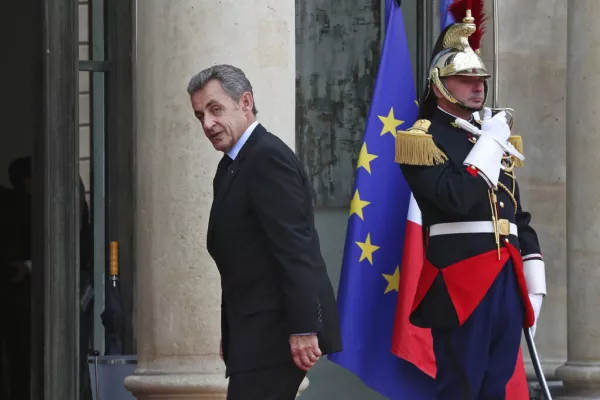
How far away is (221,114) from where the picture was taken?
220 inches

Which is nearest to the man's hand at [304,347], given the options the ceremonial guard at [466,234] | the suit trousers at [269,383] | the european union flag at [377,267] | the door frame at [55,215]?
the suit trousers at [269,383]

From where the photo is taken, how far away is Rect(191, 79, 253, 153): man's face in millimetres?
5586

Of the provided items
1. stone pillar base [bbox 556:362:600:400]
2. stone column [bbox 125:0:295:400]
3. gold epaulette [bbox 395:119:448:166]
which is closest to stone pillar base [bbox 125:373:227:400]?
stone column [bbox 125:0:295:400]

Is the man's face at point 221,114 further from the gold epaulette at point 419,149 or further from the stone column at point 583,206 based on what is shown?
the stone column at point 583,206

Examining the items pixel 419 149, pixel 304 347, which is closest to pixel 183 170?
pixel 419 149

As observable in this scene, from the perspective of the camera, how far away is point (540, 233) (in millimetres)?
8688

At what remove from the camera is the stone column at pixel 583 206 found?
320 inches

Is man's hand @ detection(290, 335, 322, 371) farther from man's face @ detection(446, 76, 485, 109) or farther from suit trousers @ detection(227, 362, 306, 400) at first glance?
man's face @ detection(446, 76, 485, 109)

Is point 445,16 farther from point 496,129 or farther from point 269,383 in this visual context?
point 269,383

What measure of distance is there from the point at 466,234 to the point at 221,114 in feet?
4.91

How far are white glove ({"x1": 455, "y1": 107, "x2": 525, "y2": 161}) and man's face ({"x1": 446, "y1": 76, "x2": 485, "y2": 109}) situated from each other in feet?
0.26

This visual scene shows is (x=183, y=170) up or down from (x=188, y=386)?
up

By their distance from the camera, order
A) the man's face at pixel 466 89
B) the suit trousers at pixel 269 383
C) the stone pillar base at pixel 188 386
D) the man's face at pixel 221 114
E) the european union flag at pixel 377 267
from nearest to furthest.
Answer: the suit trousers at pixel 269 383 < the man's face at pixel 221 114 < the man's face at pixel 466 89 < the stone pillar base at pixel 188 386 < the european union flag at pixel 377 267

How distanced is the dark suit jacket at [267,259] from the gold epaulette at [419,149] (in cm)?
114
